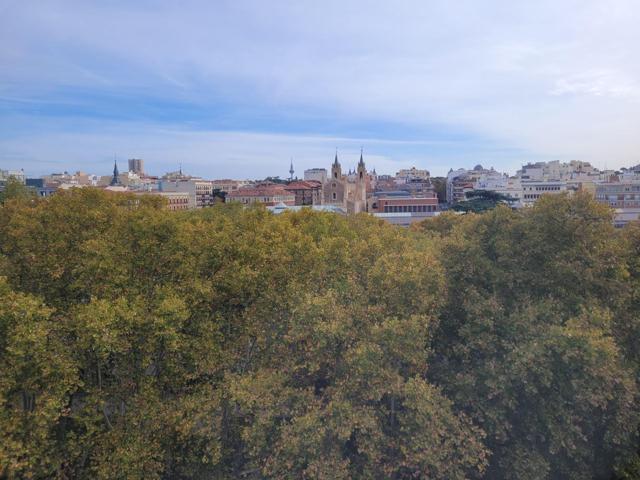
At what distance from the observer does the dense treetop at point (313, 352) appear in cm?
1252

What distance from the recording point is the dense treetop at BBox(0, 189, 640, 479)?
1252cm

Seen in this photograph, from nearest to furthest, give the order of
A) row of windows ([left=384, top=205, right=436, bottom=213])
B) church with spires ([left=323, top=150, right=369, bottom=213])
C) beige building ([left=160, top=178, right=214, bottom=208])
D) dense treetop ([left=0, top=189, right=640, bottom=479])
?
1. dense treetop ([left=0, top=189, right=640, bottom=479])
2. row of windows ([left=384, top=205, right=436, bottom=213])
3. church with spires ([left=323, top=150, right=369, bottom=213])
4. beige building ([left=160, top=178, right=214, bottom=208])

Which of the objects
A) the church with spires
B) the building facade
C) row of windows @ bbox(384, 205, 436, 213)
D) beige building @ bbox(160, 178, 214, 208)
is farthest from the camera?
the building facade

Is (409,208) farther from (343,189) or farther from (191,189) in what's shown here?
(191,189)

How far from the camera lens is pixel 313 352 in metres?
14.3

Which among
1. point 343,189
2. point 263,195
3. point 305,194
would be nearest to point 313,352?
point 343,189

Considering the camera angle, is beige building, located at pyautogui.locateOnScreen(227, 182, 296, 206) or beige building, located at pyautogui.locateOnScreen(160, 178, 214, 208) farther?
beige building, located at pyautogui.locateOnScreen(160, 178, 214, 208)

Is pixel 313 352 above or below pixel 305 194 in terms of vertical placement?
below

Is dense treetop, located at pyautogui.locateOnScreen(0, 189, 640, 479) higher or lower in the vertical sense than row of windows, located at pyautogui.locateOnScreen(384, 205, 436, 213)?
lower

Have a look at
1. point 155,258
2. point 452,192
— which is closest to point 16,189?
point 155,258

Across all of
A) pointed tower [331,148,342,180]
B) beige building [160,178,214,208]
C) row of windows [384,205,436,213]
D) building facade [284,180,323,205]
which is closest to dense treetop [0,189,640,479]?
row of windows [384,205,436,213]

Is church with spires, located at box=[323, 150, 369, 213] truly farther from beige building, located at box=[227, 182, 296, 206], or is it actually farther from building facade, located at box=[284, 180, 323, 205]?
building facade, located at box=[284, 180, 323, 205]

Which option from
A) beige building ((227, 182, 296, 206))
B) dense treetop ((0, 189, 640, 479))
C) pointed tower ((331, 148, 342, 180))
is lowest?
dense treetop ((0, 189, 640, 479))

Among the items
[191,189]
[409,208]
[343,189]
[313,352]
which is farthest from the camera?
[191,189]
